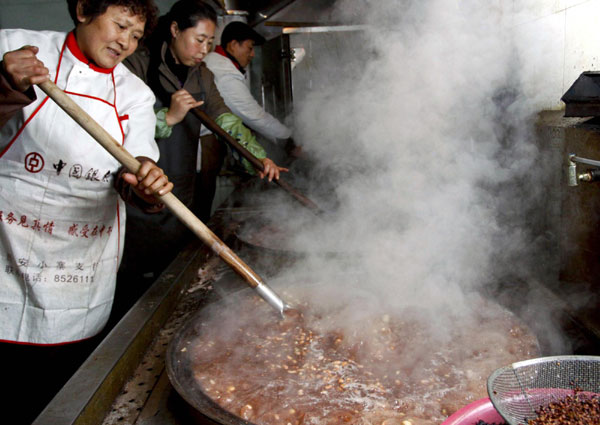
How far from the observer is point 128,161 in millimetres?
1573

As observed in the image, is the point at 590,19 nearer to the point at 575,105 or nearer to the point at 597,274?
the point at 575,105

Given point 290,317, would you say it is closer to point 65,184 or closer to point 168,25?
point 65,184

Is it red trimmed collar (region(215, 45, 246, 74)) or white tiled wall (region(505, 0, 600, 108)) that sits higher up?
red trimmed collar (region(215, 45, 246, 74))

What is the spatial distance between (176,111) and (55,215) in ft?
4.13

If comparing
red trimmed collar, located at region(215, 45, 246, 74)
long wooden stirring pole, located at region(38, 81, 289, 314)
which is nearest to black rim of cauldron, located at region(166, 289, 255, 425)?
long wooden stirring pole, located at region(38, 81, 289, 314)

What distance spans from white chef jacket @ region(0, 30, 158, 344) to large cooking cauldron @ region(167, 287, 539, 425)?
73cm

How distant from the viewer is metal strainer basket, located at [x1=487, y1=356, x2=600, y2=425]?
33.8 inches

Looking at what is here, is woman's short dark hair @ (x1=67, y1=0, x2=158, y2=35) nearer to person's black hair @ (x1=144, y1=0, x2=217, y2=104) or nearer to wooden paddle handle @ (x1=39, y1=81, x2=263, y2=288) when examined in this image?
wooden paddle handle @ (x1=39, y1=81, x2=263, y2=288)

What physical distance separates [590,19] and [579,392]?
1.64m

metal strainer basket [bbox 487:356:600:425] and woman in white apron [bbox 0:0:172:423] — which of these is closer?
metal strainer basket [bbox 487:356:600:425]

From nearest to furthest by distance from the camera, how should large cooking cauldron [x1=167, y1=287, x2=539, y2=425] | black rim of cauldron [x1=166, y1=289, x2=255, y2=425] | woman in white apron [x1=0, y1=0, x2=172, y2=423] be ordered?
1. black rim of cauldron [x1=166, y1=289, x2=255, y2=425]
2. large cooking cauldron [x1=167, y1=287, x2=539, y2=425]
3. woman in white apron [x1=0, y1=0, x2=172, y2=423]

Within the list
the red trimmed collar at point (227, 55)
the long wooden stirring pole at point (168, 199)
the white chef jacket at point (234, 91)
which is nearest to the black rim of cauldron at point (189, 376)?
the long wooden stirring pole at point (168, 199)

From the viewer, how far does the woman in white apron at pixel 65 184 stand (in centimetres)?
183

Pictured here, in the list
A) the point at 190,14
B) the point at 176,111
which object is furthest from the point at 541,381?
the point at 190,14
